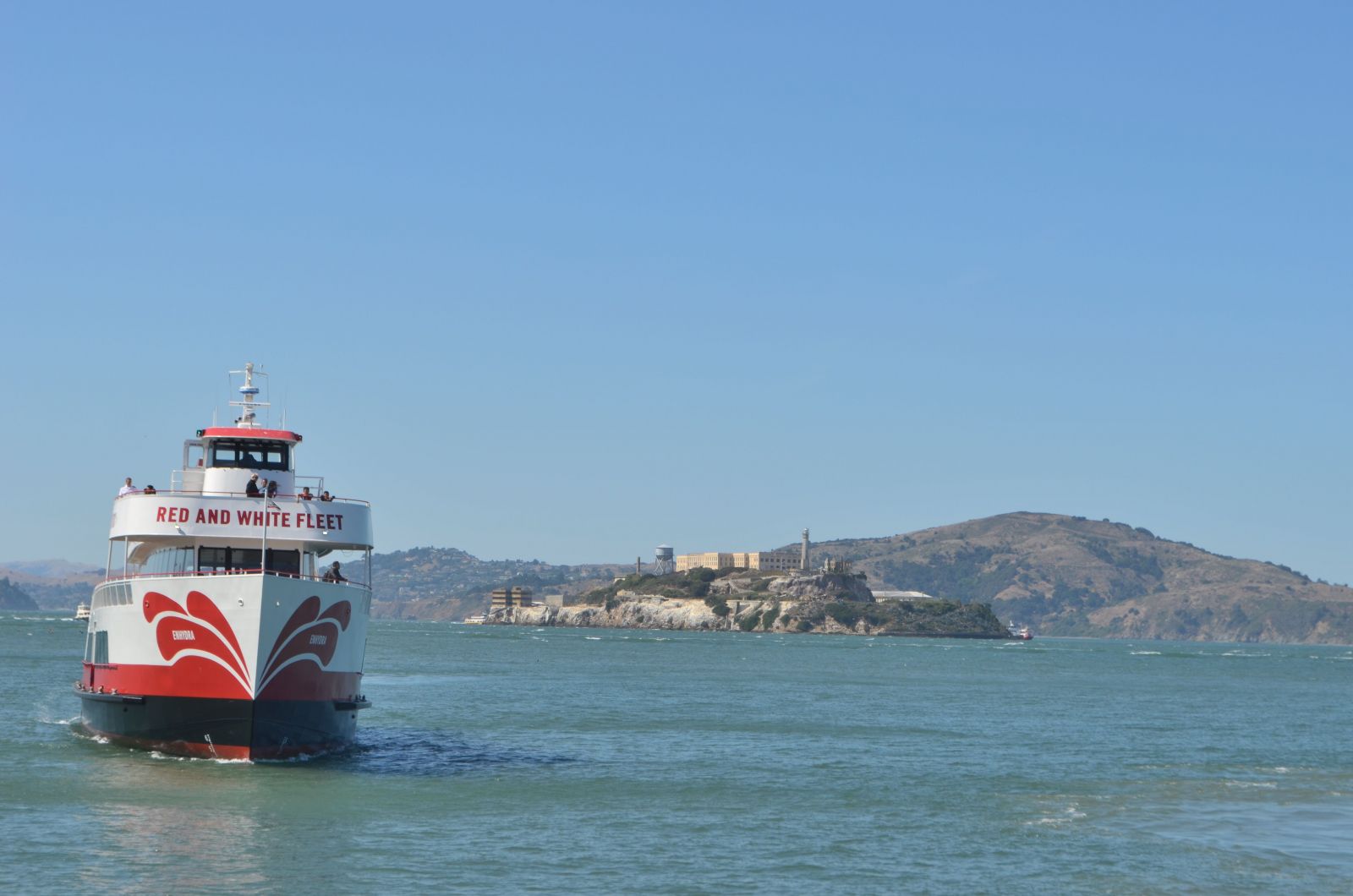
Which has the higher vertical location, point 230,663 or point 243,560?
point 243,560

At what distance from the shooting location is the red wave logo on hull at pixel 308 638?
36.8 meters

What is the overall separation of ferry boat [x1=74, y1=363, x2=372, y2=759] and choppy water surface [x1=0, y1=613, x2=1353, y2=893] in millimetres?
1060

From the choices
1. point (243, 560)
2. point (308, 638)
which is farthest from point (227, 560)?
point (308, 638)

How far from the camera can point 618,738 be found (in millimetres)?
50250

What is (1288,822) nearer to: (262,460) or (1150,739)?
(1150,739)

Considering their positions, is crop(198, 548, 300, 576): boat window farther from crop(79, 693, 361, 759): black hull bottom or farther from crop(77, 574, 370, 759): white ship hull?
crop(79, 693, 361, 759): black hull bottom

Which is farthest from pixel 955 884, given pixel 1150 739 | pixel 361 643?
pixel 1150 739

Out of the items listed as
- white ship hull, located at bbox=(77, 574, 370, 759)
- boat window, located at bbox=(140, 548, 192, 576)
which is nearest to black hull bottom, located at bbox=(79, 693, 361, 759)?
white ship hull, located at bbox=(77, 574, 370, 759)

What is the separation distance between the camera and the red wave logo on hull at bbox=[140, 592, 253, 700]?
119 feet

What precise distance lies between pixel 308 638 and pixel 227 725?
9.27 ft

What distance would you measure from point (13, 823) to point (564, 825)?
432 inches

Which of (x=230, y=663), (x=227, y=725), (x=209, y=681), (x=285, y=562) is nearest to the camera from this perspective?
(x=230, y=663)

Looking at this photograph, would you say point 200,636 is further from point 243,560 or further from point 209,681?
point 243,560

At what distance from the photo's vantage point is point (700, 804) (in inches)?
1377
